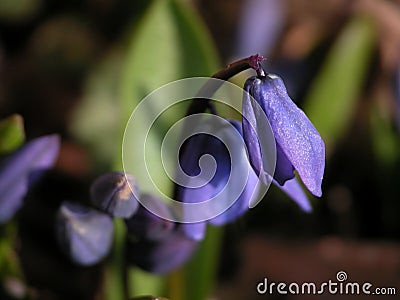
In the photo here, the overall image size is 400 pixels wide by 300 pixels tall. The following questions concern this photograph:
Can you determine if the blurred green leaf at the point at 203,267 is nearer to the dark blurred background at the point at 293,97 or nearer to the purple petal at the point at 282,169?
the dark blurred background at the point at 293,97

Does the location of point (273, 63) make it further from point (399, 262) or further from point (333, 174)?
point (399, 262)

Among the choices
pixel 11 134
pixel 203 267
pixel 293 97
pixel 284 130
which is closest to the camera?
pixel 284 130

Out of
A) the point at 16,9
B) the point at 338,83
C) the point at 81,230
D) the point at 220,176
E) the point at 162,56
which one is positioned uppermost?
the point at 16,9

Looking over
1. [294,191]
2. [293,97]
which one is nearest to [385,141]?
[293,97]

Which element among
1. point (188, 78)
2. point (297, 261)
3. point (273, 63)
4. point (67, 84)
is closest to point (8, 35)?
point (67, 84)

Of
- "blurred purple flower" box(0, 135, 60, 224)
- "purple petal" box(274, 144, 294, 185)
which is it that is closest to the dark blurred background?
"blurred purple flower" box(0, 135, 60, 224)

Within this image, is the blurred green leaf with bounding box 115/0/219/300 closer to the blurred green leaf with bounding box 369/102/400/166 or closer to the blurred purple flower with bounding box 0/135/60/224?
the blurred purple flower with bounding box 0/135/60/224

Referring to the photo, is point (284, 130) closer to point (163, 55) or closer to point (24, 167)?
point (24, 167)
